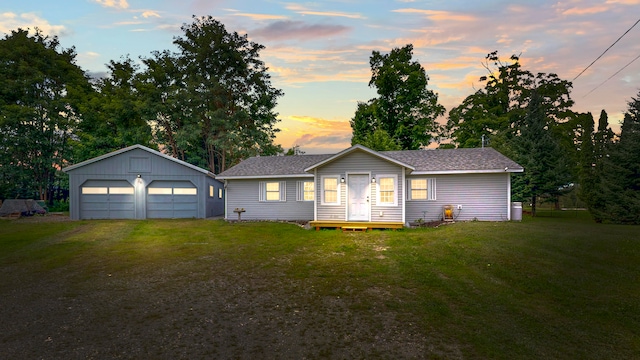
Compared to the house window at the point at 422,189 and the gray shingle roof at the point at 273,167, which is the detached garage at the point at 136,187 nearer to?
the gray shingle roof at the point at 273,167

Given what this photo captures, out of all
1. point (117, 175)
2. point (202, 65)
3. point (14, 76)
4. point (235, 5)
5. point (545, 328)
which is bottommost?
point (545, 328)

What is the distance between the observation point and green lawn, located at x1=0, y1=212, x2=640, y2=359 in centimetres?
490

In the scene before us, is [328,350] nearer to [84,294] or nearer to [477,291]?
[477,291]

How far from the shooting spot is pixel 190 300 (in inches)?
272

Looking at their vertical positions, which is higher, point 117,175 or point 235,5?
point 235,5

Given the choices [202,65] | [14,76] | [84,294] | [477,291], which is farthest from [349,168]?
[14,76]

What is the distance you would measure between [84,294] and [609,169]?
88.8 feet

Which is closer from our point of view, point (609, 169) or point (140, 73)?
point (609, 169)

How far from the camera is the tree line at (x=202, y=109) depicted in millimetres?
34531

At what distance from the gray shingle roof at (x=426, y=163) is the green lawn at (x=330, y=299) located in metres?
6.06

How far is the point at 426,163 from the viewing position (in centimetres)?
2014

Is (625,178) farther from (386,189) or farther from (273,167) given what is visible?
(273,167)

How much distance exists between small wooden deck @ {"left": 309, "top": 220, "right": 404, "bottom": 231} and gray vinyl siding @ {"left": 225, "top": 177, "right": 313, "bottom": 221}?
14.5ft

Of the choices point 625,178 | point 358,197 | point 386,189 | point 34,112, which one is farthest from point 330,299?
point 34,112
